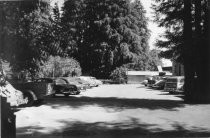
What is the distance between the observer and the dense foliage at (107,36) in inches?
2544

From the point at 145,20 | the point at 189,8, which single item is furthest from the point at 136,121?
the point at 145,20

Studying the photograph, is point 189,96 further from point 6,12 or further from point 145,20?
point 145,20

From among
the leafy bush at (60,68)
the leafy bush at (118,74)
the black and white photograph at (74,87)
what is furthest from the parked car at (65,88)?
the leafy bush at (118,74)

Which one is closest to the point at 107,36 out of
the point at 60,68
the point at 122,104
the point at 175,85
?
the point at 60,68

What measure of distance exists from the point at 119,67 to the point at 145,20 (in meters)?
22.6

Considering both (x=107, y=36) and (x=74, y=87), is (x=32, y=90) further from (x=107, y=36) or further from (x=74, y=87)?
(x=107, y=36)

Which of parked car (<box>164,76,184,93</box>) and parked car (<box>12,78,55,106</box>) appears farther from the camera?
parked car (<box>164,76,184,93</box>)

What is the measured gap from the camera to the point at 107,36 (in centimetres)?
6506

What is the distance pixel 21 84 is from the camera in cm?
1759

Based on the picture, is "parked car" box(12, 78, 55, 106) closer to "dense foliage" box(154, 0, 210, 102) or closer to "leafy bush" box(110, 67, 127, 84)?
"dense foliage" box(154, 0, 210, 102)

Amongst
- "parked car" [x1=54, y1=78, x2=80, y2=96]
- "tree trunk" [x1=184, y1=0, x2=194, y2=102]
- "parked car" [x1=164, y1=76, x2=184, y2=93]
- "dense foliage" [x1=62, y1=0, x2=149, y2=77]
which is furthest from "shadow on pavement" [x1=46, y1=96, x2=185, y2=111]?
"dense foliage" [x1=62, y1=0, x2=149, y2=77]

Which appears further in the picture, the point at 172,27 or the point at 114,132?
the point at 172,27

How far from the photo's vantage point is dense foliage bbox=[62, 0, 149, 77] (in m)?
64.6

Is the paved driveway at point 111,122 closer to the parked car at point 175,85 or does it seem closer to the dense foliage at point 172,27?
the dense foliage at point 172,27
